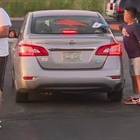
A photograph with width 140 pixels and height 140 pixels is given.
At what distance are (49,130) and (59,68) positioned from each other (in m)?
1.38

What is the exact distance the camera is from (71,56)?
7.60 metres

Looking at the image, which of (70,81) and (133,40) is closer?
(70,81)

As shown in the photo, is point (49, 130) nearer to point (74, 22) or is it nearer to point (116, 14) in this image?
point (74, 22)

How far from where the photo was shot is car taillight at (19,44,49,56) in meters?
7.55

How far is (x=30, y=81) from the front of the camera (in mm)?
7570

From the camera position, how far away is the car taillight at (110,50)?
7.67 meters

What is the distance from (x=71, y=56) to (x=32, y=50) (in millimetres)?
615

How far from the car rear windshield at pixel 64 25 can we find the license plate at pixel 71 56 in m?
0.56

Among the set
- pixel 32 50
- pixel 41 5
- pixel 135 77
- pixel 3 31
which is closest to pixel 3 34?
pixel 3 31

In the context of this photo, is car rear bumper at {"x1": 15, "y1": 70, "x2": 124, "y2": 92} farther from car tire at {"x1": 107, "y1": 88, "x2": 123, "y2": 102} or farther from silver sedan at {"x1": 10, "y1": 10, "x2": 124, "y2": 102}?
car tire at {"x1": 107, "y1": 88, "x2": 123, "y2": 102}

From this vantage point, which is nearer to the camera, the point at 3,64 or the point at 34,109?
the point at 3,64

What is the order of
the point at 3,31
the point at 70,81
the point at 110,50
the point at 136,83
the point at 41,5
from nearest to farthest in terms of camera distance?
the point at 3,31, the point at 70,81, the point at 110,50, the point at 136,83, the point at 41,5

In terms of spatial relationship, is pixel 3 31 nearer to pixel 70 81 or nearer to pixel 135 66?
pixel 70 81

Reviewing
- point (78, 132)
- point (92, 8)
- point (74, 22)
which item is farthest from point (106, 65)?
point (92, 8)
